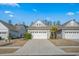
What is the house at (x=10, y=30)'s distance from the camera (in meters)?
16.0

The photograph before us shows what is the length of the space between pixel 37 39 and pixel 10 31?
0.61m

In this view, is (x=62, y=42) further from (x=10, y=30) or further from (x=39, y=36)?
(x=10, y=30)

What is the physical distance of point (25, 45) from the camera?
16.1m

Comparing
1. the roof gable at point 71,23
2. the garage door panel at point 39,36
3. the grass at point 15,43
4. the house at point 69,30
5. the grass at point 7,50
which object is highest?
the roof gable at point 71,23

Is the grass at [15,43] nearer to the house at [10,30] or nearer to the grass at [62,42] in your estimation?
the house at [10,30]

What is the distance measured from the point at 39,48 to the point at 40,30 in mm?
408

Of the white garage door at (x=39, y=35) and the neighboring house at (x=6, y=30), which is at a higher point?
the neighboring house at (x=6, y=30)

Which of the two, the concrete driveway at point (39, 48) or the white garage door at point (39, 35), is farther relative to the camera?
the white garage door at point (39, 35)

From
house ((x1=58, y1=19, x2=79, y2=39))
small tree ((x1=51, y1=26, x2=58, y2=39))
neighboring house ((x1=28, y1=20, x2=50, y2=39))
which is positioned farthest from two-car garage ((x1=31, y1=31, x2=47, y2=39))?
house ((x1=58, y1=19, x2=79, y2=39))

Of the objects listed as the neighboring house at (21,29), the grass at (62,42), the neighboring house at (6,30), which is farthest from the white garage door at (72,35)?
the neighboring house at (6,30)

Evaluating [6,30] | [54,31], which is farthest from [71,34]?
[6,30]

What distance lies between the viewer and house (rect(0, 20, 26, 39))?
1605 cm

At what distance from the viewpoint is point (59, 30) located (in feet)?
52.9

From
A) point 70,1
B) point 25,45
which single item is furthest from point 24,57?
point 70,1
